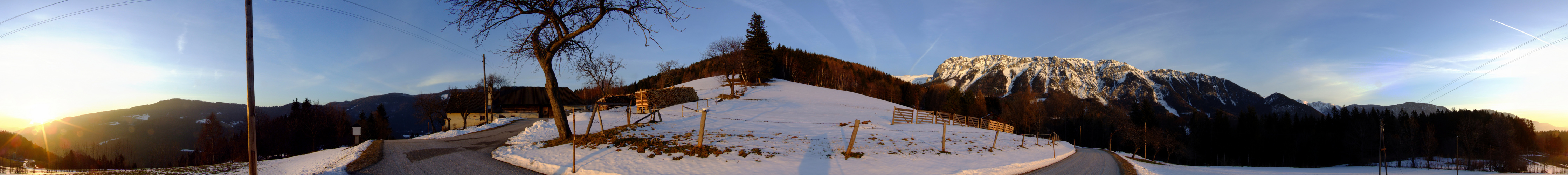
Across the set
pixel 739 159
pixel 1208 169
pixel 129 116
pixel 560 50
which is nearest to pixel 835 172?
pixel 739 159

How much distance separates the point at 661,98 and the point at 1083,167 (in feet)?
85.0

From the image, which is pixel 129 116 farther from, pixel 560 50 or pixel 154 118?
pixel 560 50

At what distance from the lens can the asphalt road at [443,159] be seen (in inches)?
390

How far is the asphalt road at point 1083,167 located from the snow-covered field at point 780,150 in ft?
1.16

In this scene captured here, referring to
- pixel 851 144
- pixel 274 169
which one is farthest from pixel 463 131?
pixel 851 144

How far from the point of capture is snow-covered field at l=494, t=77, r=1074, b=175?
10.9 m

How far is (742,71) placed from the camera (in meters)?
59.3

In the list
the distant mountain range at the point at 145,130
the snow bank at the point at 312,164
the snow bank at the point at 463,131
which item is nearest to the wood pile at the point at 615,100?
the snow bank at the point at 463,131

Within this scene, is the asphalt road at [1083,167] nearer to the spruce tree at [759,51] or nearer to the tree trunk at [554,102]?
the tree trunk at [554,102]

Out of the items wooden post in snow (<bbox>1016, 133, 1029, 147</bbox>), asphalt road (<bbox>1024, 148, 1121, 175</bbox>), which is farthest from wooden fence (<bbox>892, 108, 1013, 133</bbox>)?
asphalt road (<bbox>1024, 148, 1121, 175</bbox>)

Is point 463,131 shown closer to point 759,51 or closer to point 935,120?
point 935,120

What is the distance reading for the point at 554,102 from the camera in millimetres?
13703

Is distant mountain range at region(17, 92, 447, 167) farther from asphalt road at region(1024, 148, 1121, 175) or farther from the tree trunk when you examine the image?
asphalt road at region(1024, 148, 1121, 175)

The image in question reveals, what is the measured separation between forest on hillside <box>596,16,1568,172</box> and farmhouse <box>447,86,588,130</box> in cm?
398
